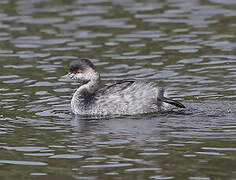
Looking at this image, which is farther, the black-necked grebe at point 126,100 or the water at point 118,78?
the black-necked grebe at point 126,100

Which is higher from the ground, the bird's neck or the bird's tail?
the bird's neck

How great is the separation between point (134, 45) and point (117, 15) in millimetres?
3268

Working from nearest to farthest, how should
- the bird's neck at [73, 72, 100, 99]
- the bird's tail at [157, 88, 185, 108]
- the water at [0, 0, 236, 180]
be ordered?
the water at [0, 0, 236, 180] < the bird's tail at [157, 88, 185, 108] < the bird's neck at [73, 72, 100, 99]

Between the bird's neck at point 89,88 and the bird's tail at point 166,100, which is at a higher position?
the bird's neck at point 89,88

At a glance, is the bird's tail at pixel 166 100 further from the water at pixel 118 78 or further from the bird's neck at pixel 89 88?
the bird's neck at pixel 89 88

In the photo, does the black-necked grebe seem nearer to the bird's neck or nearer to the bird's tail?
the bird's tail

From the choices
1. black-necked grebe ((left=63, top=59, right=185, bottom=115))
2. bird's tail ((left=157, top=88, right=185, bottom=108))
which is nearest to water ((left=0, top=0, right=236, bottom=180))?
bird's tail ((left=157, top=88, right=185, bottom=108))

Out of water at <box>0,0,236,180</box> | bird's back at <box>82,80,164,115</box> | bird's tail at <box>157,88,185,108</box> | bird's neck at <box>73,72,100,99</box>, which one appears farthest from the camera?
bird's neck at <box>73,72,100,99</box>

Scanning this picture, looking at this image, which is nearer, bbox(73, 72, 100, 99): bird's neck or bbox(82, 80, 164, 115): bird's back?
bbox(82, 80, 164, 115): bird's back

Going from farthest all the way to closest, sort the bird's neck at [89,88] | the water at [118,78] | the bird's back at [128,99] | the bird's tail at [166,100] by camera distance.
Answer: the bird's neck at [89,88] < the bird's back at [128,99] < the bird's tail at [166,100] < the water at [118,78]

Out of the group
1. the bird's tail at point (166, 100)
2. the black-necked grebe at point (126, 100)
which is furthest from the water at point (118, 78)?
the black-necked grebe at point (126, 100)

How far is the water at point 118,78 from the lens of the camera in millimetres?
10266

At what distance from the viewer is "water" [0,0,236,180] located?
1027 centimetres

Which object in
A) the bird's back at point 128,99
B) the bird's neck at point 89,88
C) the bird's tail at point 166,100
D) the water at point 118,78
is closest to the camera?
the water at point 118,78
